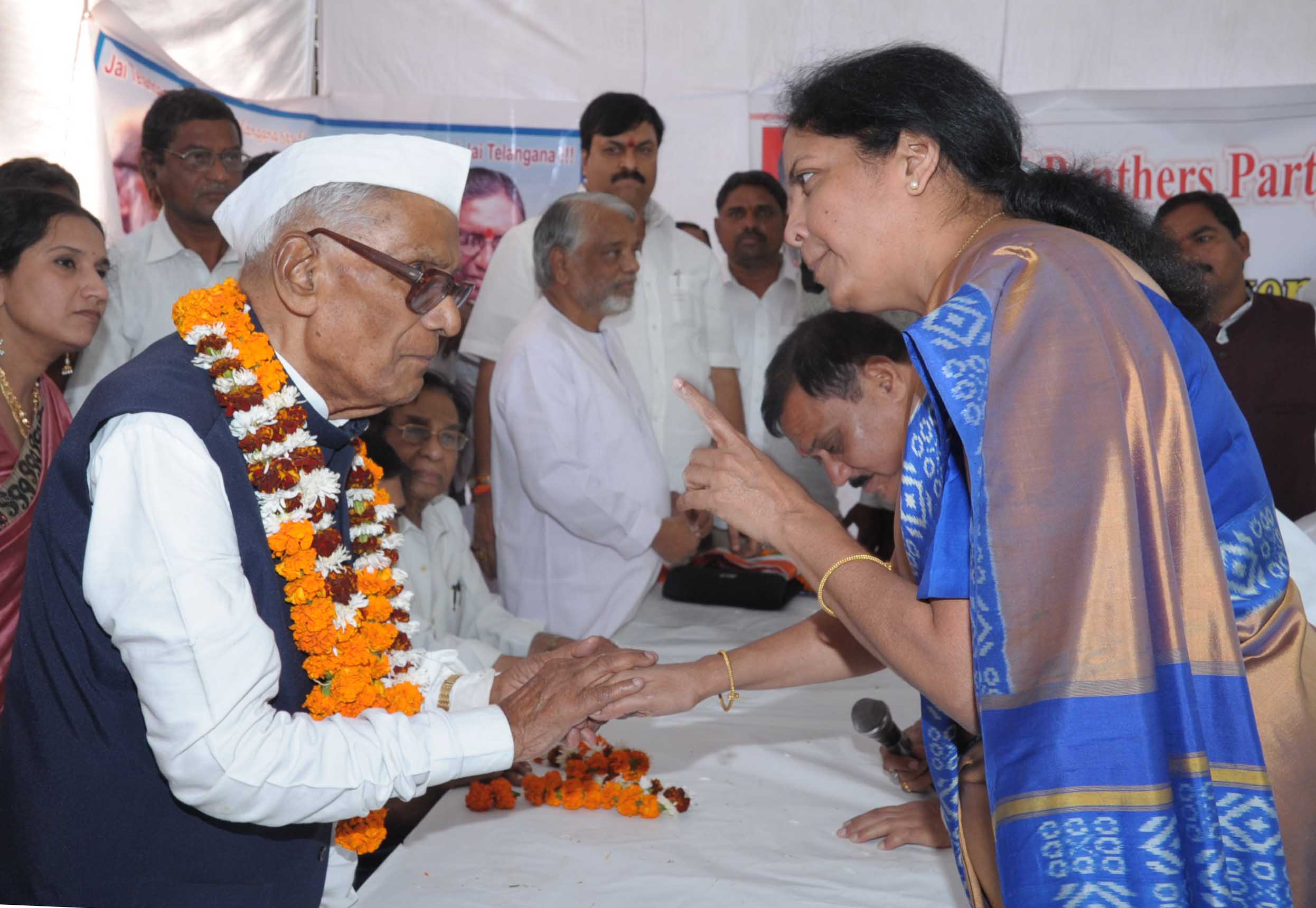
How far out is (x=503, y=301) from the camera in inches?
226

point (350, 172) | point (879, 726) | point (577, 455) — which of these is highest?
point (350, 172)

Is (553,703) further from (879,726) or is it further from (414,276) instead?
(879,726)

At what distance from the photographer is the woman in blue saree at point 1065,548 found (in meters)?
1.49

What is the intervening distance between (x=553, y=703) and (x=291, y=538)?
22.3 inches

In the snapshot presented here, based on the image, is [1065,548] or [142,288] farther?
[142,288]

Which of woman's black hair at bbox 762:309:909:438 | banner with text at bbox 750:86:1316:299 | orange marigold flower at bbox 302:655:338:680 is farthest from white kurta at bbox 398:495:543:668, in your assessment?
→ banner with text at bbox 750:86:1316:299

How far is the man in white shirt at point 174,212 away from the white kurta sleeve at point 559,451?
1.38 metres

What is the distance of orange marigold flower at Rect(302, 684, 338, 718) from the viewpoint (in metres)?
1.95

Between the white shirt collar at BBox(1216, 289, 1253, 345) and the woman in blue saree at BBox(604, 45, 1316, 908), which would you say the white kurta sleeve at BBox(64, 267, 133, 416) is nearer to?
Result: the woman in blue saree at BBox(604, 45, 1316, 908)

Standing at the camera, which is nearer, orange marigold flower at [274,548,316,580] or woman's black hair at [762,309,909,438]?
orange marigold flower at [274,548,316,580]

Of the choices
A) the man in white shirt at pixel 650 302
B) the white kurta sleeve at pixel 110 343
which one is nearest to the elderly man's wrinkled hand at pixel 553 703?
the white kurta sleeve at pixel 110 343

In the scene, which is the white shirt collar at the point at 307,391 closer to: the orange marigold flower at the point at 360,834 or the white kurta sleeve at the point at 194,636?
the white kurta sleeve at the point at 194,636

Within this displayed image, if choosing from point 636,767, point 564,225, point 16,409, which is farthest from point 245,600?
point 564,225

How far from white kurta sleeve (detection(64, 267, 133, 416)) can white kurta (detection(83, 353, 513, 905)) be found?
2966 millimetres
